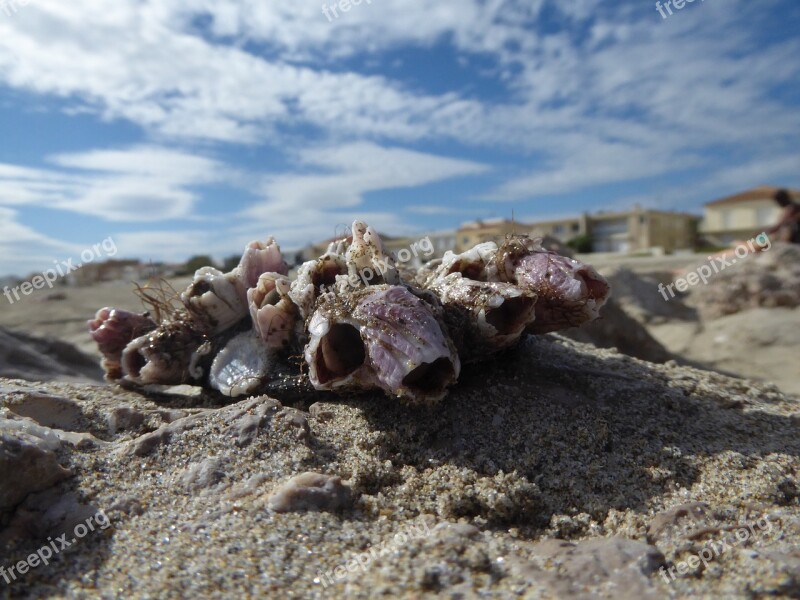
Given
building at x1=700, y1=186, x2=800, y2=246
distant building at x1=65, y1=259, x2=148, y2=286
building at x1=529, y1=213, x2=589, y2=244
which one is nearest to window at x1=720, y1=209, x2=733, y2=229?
building at x1=700, y1=186, x2=800, y2=246

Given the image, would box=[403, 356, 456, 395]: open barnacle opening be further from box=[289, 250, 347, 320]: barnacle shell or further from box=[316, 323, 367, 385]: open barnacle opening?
box=[289, 250, 347, 320]: barnacle shell

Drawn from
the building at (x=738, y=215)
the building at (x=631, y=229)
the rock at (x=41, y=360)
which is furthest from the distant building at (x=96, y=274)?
the building at (x=738, y=215)

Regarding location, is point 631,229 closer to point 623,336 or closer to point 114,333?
point 623,336

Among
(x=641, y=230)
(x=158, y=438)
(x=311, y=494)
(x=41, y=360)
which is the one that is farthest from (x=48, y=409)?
(x=641, y=230)

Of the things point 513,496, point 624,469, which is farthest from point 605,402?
point 513,496

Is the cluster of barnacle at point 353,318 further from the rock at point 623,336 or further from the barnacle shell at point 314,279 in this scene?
the rock at point 623,336
